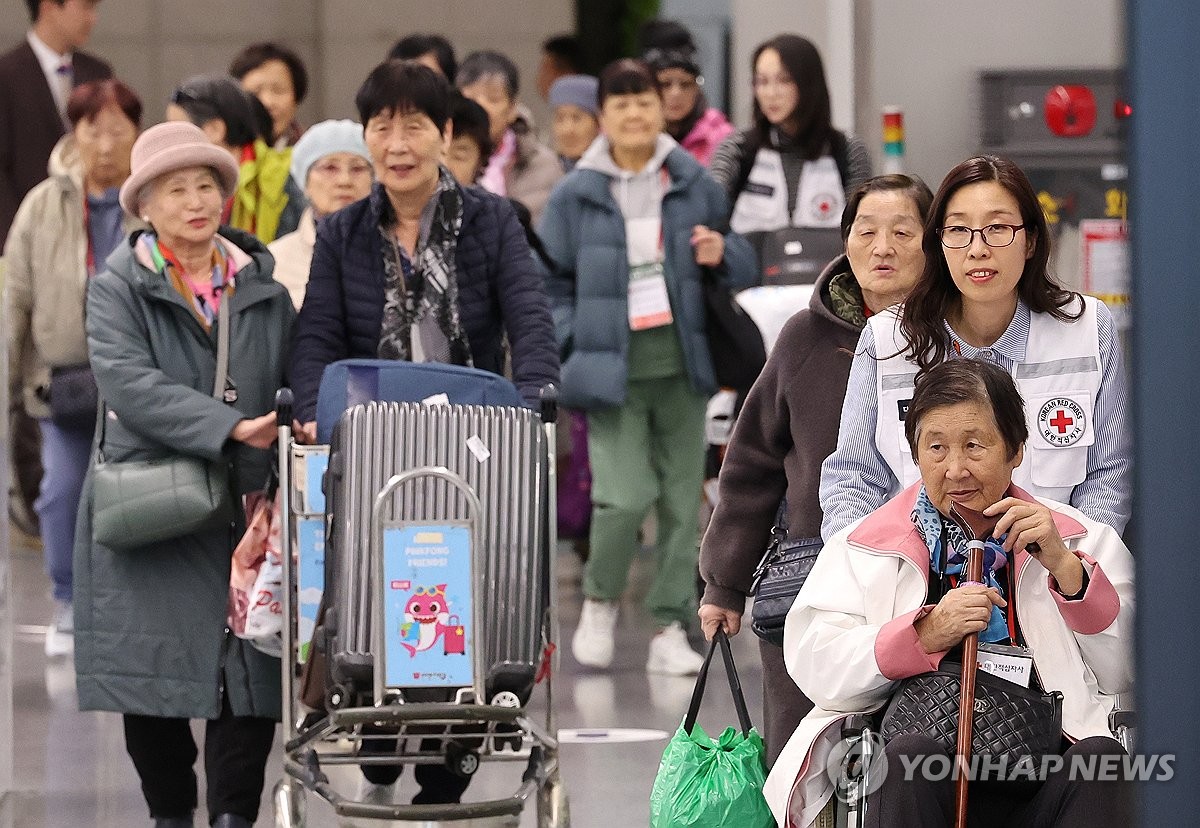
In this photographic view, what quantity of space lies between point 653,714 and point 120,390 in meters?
2.37

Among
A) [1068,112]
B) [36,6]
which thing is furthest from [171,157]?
[1068,112]

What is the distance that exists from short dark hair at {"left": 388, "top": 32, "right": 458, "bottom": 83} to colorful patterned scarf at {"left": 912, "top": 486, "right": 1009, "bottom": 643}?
5.69m

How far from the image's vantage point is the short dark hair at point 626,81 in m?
7.34

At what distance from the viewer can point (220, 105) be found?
287 inches

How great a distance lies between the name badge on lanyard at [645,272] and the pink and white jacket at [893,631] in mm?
3627

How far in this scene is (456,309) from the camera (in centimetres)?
520

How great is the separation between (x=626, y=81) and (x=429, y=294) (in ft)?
7.83

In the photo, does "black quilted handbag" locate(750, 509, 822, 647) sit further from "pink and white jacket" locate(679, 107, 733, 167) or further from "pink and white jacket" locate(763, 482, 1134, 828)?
"pink and white jacket" locate(679, 107, 733, 167)

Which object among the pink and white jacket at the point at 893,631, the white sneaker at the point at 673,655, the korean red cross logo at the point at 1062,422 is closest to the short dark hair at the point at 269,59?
the white sneaker at the point at 673,655

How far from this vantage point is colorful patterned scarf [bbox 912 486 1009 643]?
357 centimetres

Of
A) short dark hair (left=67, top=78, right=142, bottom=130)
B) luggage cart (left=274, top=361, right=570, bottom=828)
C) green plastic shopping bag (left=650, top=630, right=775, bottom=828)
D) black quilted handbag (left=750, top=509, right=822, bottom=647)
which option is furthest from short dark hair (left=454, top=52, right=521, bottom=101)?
green plastic shopping bag (left=650, top=630, right=775, bottom=828)

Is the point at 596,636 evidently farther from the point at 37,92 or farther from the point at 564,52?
the point at 564,52

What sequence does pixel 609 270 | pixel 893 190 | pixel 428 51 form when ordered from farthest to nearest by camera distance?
pixel 428 51 < pixel 609 270 < pixel 893 190

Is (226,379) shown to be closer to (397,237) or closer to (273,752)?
(397,237)
